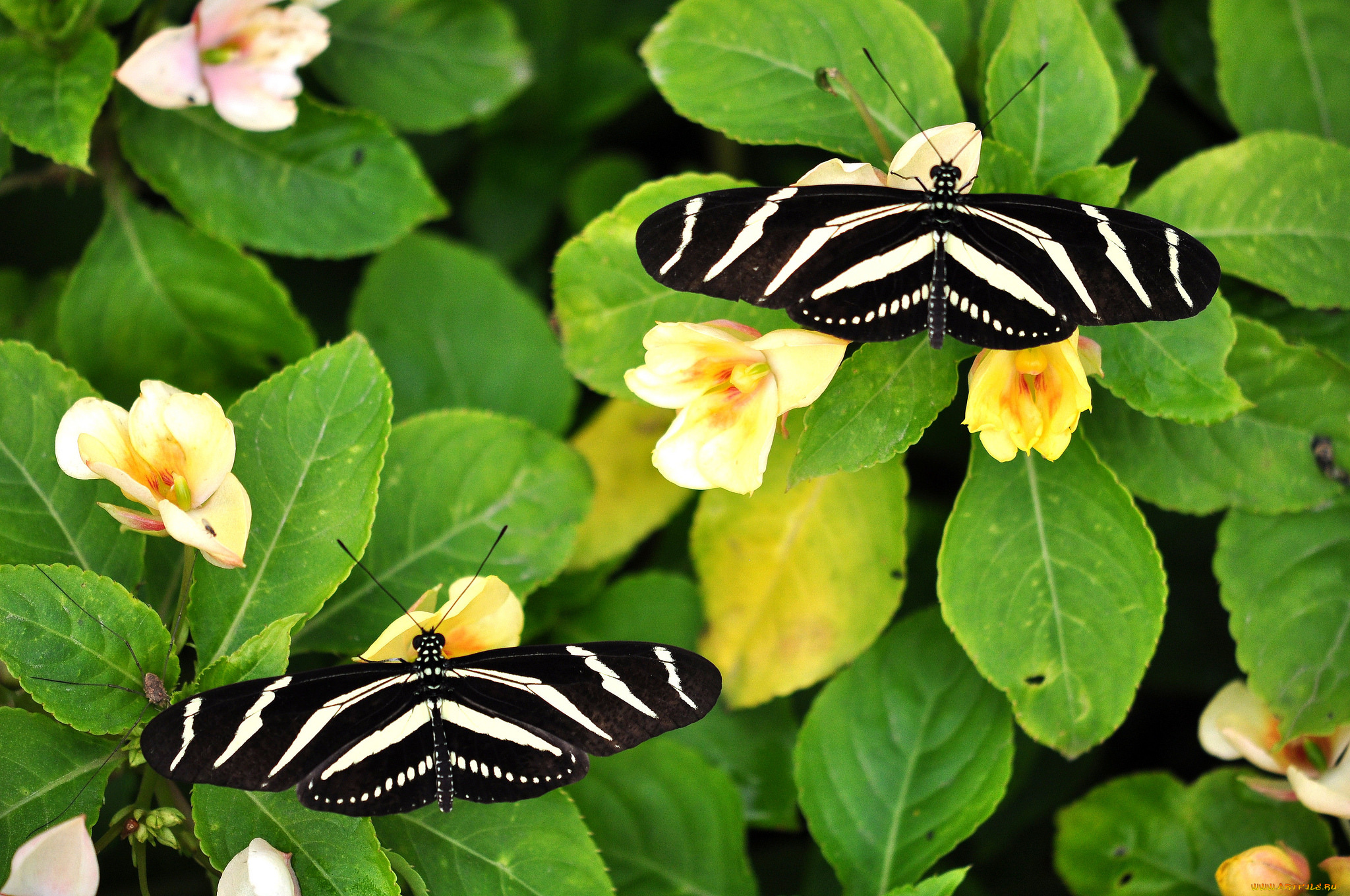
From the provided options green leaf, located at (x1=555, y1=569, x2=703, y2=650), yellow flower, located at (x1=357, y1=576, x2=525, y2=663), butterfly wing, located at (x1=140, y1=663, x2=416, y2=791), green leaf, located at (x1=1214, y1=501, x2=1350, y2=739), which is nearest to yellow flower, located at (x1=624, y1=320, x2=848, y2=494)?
yellow flower, located at (x1=357, y1=576, x2=525, y2=663)

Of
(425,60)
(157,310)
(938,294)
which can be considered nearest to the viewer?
(938,294)

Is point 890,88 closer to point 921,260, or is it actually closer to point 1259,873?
point 921,260

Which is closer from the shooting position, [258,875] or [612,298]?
[258,875]

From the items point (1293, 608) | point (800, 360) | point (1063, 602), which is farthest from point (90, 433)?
point (1293, 608)

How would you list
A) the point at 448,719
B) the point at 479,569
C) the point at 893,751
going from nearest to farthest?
1. the point at 448,719
2. the point at 479,569
3. the point at 893,751

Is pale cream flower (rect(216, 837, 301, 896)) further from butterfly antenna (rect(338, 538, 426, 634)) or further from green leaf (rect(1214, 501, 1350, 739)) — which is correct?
green leaf (rect(1214, 501, 1350, 739))

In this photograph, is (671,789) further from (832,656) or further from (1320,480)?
(1320,480)

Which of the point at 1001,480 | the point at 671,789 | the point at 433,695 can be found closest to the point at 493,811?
the point at 433,695
